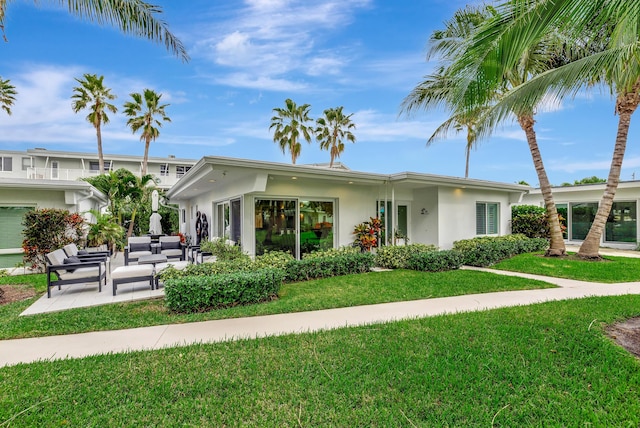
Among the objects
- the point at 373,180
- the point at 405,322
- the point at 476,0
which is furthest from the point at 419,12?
the point at 405,322

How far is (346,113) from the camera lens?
27.2m

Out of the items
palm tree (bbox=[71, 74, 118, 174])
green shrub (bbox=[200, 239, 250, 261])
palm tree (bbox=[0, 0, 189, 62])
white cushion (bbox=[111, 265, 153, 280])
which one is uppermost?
palm tree (bbox=[71, 74, 118, 174])

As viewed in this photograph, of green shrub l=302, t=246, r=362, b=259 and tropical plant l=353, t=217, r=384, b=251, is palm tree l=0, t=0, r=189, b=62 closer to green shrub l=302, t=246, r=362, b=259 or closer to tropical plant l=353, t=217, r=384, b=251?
green shrub l=302, t=246, r=362, b=259

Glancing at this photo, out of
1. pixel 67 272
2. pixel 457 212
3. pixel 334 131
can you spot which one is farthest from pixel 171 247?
pixel 334 131

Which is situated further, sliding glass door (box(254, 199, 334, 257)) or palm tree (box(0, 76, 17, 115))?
palm tree (box(0, 76, 17, 115))

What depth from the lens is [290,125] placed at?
25.2 meters

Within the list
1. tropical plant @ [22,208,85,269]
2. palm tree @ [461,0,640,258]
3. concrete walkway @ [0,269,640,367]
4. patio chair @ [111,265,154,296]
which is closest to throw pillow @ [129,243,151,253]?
tropical plant @ [22,208,85,269]

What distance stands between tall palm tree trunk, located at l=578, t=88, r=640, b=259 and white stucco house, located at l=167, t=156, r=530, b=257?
3.64 m

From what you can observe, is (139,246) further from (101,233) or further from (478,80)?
(478,80)

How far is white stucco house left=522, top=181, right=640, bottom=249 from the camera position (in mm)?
15883

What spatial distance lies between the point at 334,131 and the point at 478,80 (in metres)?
23.6

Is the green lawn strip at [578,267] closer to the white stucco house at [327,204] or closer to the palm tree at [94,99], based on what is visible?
the white stucco house at [327,204]

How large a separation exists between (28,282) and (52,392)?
7770mm

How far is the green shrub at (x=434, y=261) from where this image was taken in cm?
979
